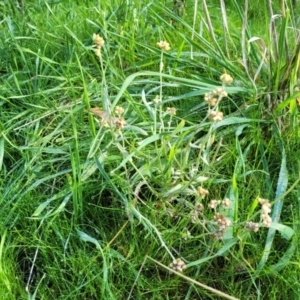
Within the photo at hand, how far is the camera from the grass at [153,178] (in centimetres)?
146

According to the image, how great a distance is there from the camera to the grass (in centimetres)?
146

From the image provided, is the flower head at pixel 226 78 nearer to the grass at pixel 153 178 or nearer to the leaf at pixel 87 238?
the grass at pixel 153 178

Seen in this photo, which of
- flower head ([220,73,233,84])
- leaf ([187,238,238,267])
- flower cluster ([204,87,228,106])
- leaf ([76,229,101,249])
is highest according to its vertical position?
flower head ([220,73,233,84])

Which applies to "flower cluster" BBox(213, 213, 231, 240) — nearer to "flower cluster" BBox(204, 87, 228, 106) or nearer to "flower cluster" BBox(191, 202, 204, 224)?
"flower cluster" BBox(191, 202, 204, 224)

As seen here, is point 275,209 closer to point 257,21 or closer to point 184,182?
point 184,182

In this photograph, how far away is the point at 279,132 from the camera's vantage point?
172cm

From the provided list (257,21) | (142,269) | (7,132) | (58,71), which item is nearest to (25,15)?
(58,71)

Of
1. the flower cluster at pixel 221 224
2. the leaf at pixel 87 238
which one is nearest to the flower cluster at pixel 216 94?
the flower cluster at pixel 221 224

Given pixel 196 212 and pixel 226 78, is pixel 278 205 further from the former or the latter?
pixel 226 78

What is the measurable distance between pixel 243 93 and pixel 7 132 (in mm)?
689

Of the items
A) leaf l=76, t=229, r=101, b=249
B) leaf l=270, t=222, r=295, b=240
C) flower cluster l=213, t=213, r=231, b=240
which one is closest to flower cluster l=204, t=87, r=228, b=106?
flower cluster l=213, t=213, r=231, b=240

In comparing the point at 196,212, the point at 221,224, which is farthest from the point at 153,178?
the point at 221,224

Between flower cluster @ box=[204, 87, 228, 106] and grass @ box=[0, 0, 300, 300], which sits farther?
grass @ box=[0, 0, 300, 300]

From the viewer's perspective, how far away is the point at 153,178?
4.92ft
